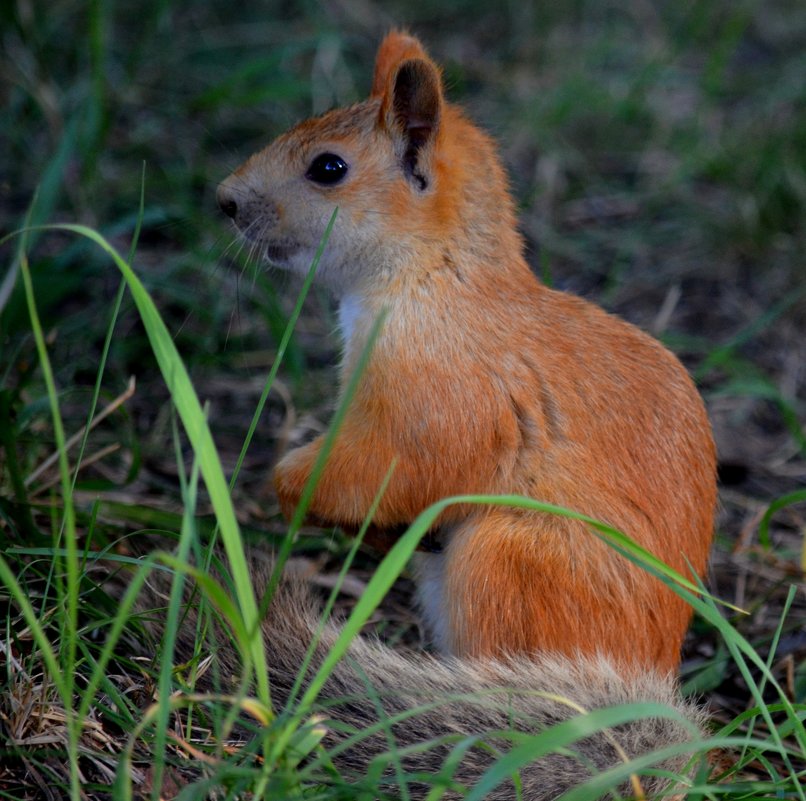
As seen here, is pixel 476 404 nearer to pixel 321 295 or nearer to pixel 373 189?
pixel 373 189

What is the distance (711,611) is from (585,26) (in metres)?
4.35

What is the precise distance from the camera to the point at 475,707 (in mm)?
2025

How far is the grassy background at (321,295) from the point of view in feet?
10.3

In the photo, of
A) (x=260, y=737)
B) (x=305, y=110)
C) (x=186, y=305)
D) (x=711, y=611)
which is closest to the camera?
(x=260, y=737)

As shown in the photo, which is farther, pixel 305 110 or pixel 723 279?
pixel 305 110

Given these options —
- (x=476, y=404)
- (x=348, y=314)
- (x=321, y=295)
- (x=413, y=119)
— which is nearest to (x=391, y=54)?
(x=413, y=119)

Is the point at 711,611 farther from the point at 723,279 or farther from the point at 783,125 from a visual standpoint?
the point at 783,125

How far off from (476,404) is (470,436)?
2.7 inches

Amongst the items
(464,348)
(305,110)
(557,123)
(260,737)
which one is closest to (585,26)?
(557,123)

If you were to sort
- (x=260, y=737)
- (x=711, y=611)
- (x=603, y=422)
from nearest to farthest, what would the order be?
(x=260, y=737), (x=711, y=611), (x=603, y=422)

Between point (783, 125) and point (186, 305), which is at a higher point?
point (783, 125)

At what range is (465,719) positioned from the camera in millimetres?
2016

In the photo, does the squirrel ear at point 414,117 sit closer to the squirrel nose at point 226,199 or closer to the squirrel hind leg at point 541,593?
the squirrel nose at point 226,199

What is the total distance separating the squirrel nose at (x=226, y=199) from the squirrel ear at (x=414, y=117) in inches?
15.4
